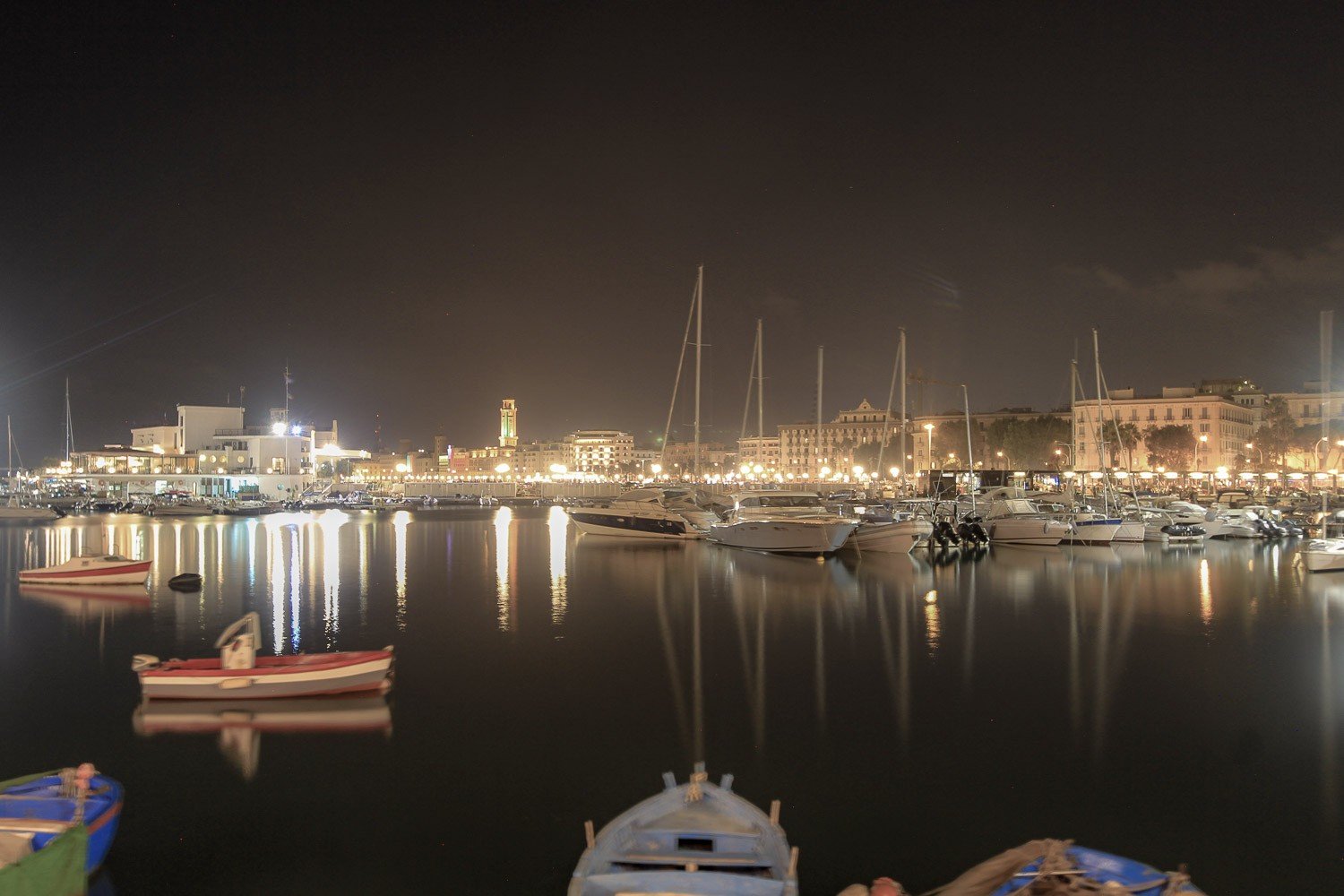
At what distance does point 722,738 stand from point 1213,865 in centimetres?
573

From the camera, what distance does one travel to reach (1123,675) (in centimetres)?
1567

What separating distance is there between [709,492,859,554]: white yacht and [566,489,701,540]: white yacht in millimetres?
4813

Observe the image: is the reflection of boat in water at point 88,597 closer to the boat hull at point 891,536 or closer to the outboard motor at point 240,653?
the outboard motor at point 240,653

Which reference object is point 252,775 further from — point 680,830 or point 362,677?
point 680,830

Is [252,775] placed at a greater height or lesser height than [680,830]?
lesser

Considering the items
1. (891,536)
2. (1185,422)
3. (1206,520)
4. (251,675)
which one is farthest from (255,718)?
(1185,422)

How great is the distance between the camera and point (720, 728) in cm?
1248

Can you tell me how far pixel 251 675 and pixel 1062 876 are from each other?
11.6 meters

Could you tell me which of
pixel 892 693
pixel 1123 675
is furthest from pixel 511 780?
pixel 1123 675

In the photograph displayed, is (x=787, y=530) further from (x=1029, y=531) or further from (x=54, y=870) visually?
(x=54, y=870)

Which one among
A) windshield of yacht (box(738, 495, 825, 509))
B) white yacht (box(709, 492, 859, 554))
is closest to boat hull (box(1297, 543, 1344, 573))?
white yacht (box(709, 492, 859, 554))

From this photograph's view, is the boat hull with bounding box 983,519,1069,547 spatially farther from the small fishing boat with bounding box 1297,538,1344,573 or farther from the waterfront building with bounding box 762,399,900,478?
the waterfront building with bounding box 762,399,900,478

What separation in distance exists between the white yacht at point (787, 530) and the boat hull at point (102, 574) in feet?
70.0

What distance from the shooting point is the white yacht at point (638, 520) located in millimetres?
44531
